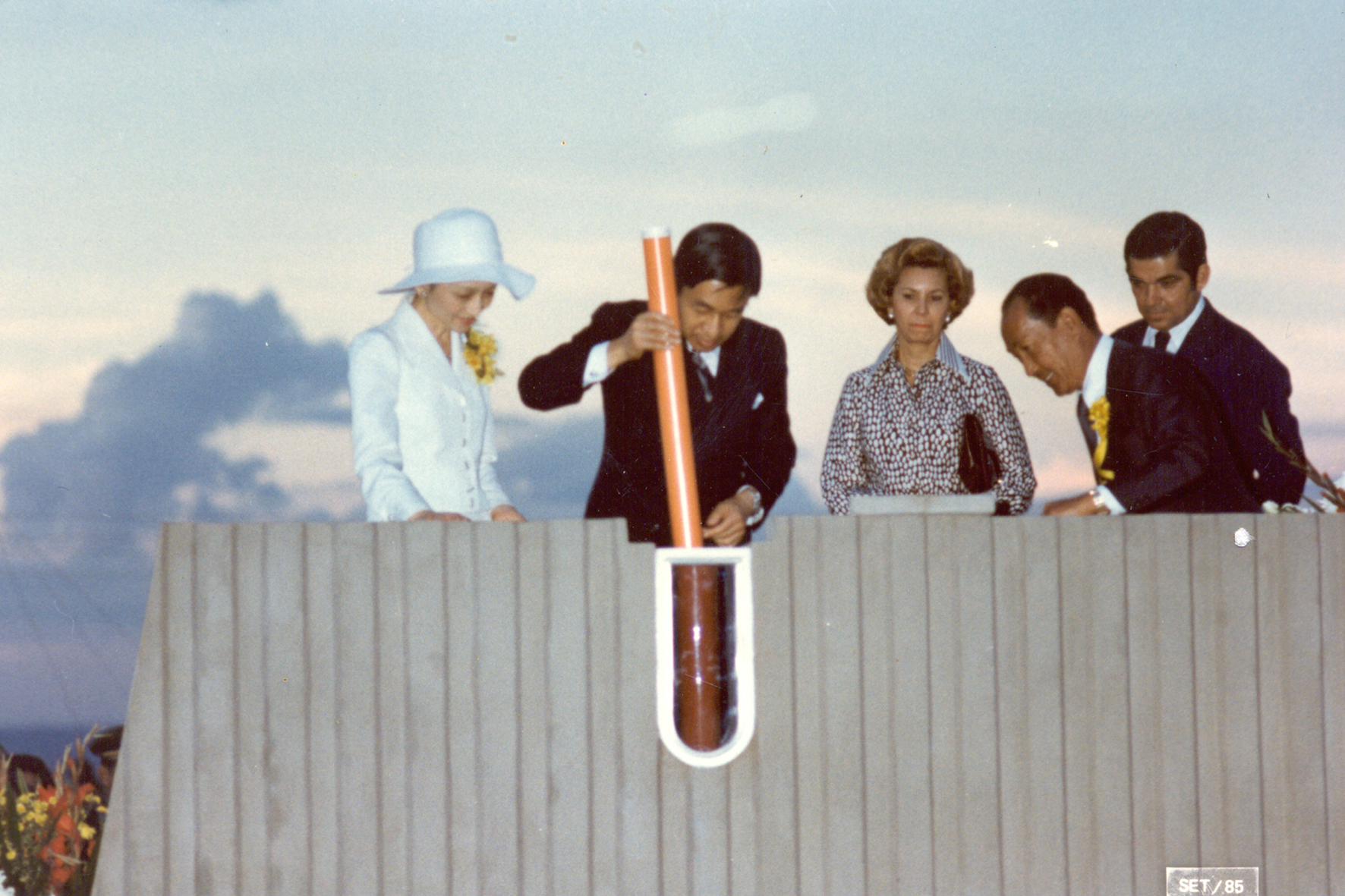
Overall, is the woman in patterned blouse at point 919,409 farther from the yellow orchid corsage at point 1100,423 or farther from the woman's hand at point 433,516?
the woman's hand at point 433,516

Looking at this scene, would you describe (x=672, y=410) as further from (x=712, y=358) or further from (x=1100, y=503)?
(x=1100, y=503)

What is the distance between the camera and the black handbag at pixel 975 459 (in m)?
3.13

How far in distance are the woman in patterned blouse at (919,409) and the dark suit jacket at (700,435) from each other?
228mm

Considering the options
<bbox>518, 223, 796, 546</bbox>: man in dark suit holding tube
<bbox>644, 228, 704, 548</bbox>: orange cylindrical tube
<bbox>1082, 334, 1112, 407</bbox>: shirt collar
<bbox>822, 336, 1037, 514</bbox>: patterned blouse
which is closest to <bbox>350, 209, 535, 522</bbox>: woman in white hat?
<bbox>518, 223, 796, 546</bbox>: man in dark suit holding tube

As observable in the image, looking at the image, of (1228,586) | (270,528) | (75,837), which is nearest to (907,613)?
(1228,586)

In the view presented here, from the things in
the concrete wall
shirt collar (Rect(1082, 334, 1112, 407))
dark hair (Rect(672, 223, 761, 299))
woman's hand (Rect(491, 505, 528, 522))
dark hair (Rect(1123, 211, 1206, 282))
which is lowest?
the concrete wall

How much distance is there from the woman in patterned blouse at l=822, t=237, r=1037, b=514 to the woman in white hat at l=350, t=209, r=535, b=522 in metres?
0.83

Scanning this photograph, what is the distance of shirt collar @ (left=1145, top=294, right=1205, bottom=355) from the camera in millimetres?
3604

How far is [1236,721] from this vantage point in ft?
8.55

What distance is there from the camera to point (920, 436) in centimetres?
316

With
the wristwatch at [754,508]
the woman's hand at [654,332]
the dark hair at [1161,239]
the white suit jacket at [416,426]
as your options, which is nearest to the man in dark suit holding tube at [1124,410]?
the dark hair at [1161,239]

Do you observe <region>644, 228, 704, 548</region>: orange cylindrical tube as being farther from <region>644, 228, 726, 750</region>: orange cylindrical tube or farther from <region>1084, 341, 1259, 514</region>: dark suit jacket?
<region>1084, 341, 1259, 514</region>: dark suit jacket

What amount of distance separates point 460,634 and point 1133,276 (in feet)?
7.10

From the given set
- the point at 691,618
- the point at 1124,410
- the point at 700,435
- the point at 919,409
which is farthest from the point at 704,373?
the point at 1124,410
